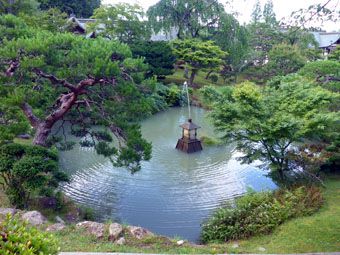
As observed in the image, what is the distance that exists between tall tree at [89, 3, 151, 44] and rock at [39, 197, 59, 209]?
17087 millimetres

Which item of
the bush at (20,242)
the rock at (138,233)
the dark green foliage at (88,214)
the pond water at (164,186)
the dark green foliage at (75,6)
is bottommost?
the pond water at (164,186)

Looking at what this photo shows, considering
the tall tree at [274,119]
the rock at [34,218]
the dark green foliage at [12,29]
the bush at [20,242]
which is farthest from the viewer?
the tall tree at [274,119]

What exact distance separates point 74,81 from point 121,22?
686 inches

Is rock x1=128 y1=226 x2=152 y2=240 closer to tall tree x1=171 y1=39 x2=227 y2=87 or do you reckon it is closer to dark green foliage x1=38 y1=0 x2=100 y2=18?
tall tree x1=171 y1=39 x2=227 y2=87

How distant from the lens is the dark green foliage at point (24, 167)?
570 centimetres

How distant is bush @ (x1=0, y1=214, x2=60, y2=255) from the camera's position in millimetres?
2564

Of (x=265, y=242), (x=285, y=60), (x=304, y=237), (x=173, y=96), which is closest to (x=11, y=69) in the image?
(x=265, y=242)

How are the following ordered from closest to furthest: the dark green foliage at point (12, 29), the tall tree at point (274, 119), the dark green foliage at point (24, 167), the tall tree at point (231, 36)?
the dark green foliage at point (24, 167) < the dark green foliage at point (12, 29) < the tall tree at point (274, 119) < the tall tree at point (231, 36)

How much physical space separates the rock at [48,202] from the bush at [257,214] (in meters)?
3.72

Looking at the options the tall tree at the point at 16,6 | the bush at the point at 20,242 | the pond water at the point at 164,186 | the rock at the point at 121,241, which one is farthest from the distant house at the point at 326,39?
the bush at the point at 20,242

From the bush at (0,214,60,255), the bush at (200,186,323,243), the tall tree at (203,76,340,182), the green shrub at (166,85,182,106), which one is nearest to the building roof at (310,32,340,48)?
the green shrub at (166,85,182,106)

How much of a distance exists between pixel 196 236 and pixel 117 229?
7.09 ft

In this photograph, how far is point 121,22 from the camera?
2261cm

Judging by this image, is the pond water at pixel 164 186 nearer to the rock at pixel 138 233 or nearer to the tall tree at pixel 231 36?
the rock at pixel 138 233
